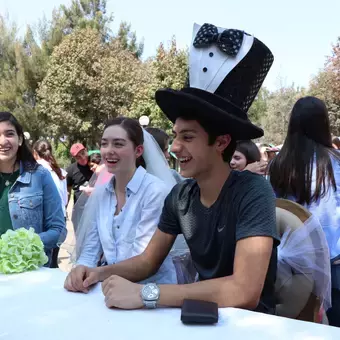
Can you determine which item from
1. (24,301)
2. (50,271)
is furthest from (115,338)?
(50,271)

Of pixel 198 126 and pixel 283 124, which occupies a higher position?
pixel 283 124

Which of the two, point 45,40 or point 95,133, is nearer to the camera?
point 95,133

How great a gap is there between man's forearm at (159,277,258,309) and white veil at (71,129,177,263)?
103 centimetres

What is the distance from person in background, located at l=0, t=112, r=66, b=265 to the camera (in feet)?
8.86

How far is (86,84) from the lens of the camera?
24.2 m

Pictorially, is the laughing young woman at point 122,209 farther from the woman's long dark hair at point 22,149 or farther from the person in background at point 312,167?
the person in background at point 312,167

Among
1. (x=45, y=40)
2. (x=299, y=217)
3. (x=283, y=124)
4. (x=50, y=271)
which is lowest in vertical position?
(x=50, y=271)

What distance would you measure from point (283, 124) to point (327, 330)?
3376 cm

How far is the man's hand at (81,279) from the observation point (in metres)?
Answer: 1.73

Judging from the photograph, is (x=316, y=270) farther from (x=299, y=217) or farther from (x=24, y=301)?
(x=24, y=301)

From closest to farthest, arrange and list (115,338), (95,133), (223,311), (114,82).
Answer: (115,338)
(223,311)
(114,82)
(95,133)

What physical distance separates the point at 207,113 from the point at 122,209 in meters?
0.95

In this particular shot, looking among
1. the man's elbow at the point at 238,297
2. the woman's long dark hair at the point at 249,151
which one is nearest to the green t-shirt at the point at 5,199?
the man's elbow at the point at 238,297

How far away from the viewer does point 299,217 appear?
2.04m
